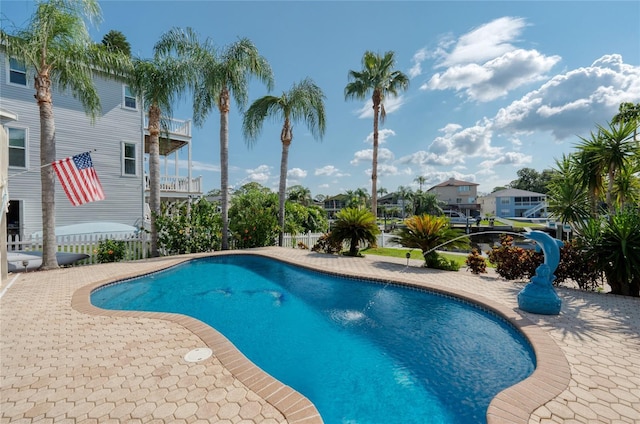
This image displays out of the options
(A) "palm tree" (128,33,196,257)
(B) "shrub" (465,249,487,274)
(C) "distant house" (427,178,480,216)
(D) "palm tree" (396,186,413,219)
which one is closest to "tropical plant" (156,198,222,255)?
(A) "palm tree" (128,33,196,257)

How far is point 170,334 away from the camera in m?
4.38

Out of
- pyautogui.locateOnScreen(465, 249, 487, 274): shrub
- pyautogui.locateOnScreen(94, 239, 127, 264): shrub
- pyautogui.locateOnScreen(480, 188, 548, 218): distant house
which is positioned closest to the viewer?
pyautogui.locateOnScreen(465, 249, 487, 274): shrub

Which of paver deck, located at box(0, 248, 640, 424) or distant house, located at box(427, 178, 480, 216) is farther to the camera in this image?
distant house, located at box(427, 178, 480, 216)

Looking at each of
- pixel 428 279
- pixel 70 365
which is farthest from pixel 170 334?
pixel 428 279

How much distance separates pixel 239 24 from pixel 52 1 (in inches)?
257

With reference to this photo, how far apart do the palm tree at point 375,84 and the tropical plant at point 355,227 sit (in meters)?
6.54

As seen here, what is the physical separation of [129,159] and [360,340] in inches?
634

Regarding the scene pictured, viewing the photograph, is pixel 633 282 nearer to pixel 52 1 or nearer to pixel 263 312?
pixel 263 312

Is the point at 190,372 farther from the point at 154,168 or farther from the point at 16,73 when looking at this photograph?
the point at 16,73

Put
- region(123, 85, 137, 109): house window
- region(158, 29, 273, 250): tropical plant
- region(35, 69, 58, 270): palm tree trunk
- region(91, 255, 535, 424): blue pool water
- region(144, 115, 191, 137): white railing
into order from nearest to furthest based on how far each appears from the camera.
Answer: region(91, 255, 535, 424): blue pool water < region(35, 69, 58, 270): palm tree trunk < region(158, 29, 273, 250): tropical plant < region(123, 85, 137, 109): house window < region(144, 115, 191, 137): white railing

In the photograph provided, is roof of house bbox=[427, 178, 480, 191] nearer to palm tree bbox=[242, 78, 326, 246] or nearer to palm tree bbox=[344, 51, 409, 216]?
palm tree bbox=[344, 51, 409, 216]

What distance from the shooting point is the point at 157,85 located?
11.2m

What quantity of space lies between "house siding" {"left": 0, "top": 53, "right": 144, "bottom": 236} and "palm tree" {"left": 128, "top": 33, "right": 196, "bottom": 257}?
369 centimetres

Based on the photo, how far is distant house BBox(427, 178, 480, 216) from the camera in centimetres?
6950
